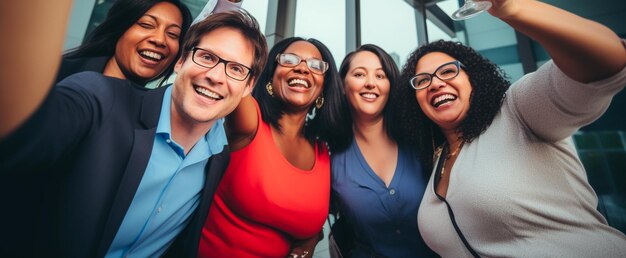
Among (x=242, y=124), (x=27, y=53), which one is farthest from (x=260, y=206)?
(x=27, y=53)

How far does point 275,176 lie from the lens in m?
1.28

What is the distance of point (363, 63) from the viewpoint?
171cm

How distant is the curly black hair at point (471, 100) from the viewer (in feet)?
3.78

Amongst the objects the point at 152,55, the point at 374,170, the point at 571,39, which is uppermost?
the point at 571,39

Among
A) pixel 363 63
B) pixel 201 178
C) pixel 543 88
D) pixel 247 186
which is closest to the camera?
pixel 543 88

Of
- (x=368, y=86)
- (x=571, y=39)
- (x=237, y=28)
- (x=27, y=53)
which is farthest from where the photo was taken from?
(x=368, y=86)

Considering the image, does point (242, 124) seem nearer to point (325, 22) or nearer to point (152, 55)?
point (152, 55)

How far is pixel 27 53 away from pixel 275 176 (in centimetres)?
104

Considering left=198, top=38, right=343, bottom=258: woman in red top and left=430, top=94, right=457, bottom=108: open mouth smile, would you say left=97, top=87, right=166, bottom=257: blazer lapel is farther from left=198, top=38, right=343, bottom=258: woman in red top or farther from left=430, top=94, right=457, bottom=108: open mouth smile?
left=430, top=94, right=457, bottom=108: open mouth smile

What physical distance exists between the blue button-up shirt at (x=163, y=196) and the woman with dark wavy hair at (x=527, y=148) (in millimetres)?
1121

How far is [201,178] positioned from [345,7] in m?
3.42

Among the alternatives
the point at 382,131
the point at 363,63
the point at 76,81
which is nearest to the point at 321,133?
the point at 382,131

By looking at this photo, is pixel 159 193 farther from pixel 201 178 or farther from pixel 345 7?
pixel 345 7

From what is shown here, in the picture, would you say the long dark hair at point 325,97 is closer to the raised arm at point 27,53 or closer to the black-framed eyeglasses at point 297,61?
the black-framed eyeglasses at point 297,61
